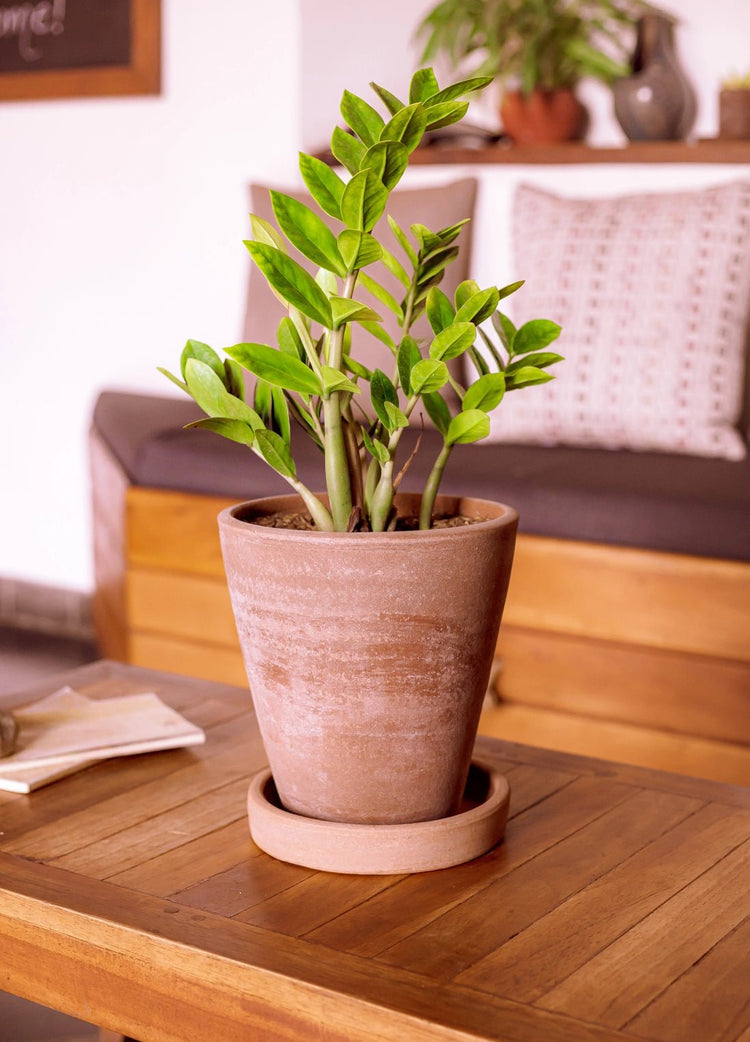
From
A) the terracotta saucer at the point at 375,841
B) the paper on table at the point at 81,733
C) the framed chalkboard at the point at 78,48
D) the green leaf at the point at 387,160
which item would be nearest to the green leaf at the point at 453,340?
the green leaf at the point at 387,160

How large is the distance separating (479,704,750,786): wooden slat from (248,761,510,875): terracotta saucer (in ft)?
3.21

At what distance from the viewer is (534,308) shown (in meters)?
2.49

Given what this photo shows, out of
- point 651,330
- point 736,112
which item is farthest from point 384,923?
point 736,112

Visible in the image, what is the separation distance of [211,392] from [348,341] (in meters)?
0.13

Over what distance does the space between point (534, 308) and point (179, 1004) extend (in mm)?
1874

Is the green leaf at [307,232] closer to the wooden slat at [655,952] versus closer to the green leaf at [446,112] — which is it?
the green leaf at [446,112]

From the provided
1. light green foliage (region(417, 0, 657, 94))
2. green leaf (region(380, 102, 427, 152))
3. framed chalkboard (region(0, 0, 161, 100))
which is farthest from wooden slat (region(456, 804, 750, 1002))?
framed chalkboard (region(0, 0, 161, 100))

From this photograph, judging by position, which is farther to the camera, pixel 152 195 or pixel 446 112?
pixel 152 195

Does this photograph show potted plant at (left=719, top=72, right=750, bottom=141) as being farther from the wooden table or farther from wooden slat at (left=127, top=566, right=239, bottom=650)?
the wooden table

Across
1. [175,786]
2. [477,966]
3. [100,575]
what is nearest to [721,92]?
[100,575]

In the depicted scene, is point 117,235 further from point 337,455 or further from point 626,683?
point 337,455

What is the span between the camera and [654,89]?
2.69 metres

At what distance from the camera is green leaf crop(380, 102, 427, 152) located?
33.7 inches

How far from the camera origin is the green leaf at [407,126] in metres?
0.86
